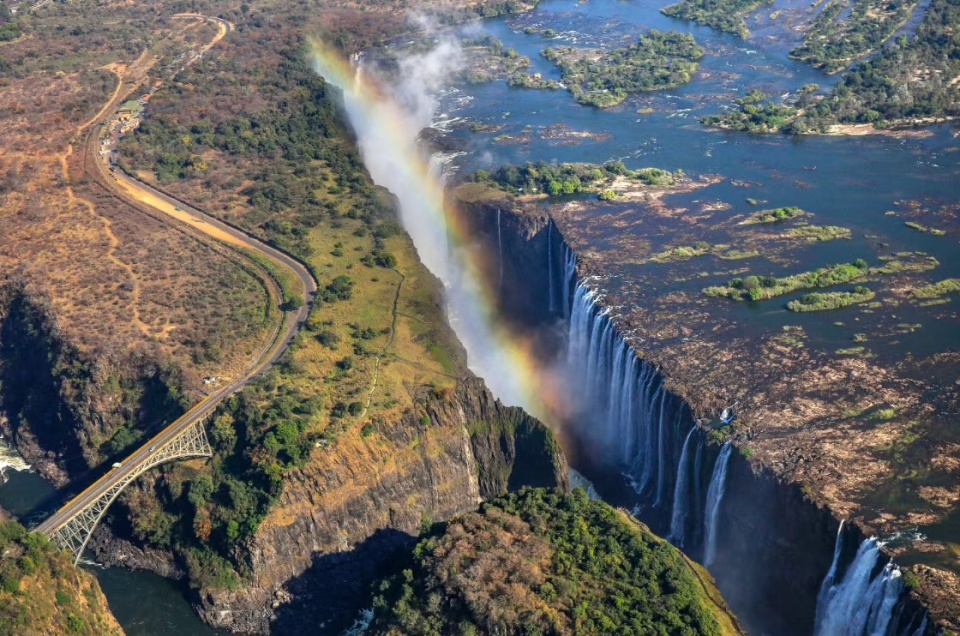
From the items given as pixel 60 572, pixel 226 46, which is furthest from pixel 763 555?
pixel 226 46

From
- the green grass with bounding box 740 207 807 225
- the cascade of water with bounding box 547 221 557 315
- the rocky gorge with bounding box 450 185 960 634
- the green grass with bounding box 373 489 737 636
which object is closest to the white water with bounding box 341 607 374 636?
the green grass with bounding box 373 489 737 636

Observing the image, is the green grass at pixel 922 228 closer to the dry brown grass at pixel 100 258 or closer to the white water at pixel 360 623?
the dry brown grass at pixel 100 258

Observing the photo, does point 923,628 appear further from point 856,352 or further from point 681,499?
point 856,352

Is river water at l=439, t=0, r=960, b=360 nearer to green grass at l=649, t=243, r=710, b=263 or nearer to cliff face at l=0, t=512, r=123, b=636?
green grass at l=649, t=243, r=710, b=263

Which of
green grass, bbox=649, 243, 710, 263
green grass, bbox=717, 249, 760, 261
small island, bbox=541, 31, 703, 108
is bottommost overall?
green grass, bbox=649, 243, 710, 263

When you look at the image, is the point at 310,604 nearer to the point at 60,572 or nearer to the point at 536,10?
the point at 60,572

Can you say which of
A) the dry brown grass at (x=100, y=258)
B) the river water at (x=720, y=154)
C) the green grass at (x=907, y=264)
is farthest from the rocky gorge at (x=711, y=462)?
the dry brown grass at (x=100, y=258)

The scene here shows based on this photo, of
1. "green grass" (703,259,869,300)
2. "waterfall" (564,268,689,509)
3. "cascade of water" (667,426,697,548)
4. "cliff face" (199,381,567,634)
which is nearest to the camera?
"cliff face" (199,381,567,634)
